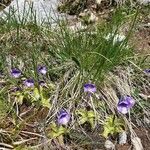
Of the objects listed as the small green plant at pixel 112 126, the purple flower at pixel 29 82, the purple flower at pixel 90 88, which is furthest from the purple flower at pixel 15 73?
the small green plant at pixel 112 126

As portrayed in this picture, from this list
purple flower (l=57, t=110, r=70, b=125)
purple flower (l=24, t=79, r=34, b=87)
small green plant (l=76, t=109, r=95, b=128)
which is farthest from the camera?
purple flower (l=24, t=79, r=34, b=87)

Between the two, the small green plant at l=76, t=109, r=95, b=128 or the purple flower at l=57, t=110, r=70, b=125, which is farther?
the small green plant at l=76, t=109, r=95, b=128

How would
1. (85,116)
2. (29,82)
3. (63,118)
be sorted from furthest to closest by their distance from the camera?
(29,82) < (85,116) < (63,118)

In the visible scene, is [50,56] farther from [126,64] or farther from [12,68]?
[126,64]

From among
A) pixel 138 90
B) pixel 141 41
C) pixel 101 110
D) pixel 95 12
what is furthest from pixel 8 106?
pixel 95 12

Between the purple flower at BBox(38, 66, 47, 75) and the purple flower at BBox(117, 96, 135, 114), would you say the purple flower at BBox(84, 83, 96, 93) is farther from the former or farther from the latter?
the purple flower at BBox(38, 66, 47, 75)

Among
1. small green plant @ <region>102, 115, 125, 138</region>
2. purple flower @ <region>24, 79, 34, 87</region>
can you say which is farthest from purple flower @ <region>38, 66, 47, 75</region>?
small green plant @ <region>102, 115, 125, 138</region>

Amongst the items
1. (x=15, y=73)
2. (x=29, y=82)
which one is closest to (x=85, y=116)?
(x=29, y=82)

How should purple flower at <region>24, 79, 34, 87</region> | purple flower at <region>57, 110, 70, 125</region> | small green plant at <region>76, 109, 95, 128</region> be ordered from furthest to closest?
purple flower at <region>24, 79, 34, 87</region> < small green plant at <region>76, 109, 95, 128</region> < purple flower at <region>57, 110, 70, 125</region>

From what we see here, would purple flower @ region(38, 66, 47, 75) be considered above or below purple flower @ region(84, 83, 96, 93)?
above

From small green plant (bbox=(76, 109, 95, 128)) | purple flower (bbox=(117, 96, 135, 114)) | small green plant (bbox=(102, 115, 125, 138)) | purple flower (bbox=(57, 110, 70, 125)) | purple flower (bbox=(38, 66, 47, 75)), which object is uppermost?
purple flower (bbox=(38, 66, 47, 75))

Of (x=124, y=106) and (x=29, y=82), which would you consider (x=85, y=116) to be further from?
(x=29, y=82)

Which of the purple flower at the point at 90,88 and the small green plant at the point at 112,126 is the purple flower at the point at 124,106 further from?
the purple flower at the point at 90,88
